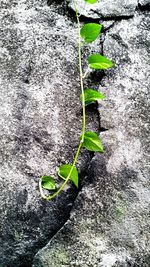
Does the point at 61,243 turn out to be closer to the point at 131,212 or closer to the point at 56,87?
the point at 131,212

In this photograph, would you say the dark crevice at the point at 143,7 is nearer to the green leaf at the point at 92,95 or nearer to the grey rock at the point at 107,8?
the grey rock at the point at 107,8

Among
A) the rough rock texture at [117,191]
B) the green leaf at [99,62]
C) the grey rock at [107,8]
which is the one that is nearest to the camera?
the rough rock texture at [117,191]

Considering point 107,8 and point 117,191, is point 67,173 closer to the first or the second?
point 117,191

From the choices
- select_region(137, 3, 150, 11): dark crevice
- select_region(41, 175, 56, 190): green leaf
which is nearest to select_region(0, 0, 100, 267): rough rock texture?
select_region(41, 175, 56, 190): green leaf

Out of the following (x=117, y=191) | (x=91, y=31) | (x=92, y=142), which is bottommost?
(x=117, y=191)

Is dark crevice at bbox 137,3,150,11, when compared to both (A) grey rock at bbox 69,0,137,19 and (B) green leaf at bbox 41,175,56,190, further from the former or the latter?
(B) green leaf at bbox 41,175,56,190

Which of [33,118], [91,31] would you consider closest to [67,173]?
[33,118]

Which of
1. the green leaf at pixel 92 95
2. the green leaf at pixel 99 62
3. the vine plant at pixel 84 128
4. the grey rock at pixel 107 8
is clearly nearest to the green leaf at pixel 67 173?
the vine plant at pixel 84 128
